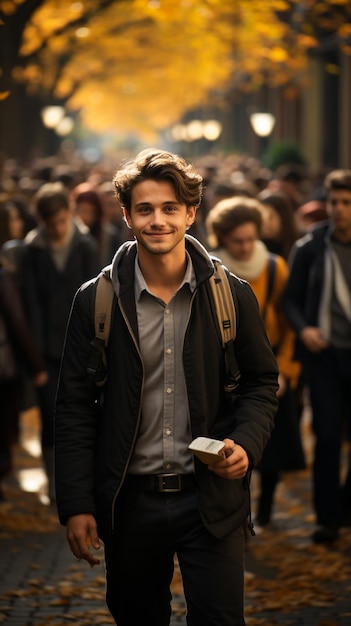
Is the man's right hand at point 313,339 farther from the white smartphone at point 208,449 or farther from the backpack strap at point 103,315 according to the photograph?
the white smartphone at point 208,449

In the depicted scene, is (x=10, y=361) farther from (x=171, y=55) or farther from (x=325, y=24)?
(x=171, y=55)

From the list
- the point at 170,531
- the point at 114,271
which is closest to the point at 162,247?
the point at 114,271

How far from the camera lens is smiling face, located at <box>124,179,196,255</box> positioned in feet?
14.0

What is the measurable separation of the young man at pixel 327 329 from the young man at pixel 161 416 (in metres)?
3.35

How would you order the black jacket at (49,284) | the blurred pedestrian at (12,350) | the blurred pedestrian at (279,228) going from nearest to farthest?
the blurred pedestrian at (12,350) → the black jacket at (49,284) → the blurred pedestrian at (279,228)

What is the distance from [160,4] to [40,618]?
12.6m

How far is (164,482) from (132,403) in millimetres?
274

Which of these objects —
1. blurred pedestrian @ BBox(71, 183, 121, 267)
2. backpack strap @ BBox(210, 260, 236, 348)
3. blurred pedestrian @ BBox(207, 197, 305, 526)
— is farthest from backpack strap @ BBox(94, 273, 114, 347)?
blurred pedestrian @ BBox(71, 183, 121, 267)

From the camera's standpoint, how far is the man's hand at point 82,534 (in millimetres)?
4246

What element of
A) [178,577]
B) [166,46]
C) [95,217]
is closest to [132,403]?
[178,577]

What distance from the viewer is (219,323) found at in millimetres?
4367

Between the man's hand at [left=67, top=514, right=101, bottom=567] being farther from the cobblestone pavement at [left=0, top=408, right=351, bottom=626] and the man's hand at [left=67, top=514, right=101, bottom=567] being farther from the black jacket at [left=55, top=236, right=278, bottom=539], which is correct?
the cobblestone pavement at [left=0, top=408, right=351, bottom=626]

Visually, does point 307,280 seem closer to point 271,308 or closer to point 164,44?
point 271,308

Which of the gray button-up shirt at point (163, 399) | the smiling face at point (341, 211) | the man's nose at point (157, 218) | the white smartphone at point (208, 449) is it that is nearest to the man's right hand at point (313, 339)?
the smiling face at point (341, 211)
